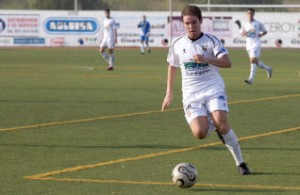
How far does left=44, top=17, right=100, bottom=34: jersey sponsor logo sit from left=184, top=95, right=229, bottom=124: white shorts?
45107 millimetres

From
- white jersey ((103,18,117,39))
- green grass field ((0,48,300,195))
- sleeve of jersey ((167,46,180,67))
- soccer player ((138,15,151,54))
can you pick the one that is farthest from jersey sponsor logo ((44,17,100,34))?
sleeve of jersey ((167,46,180,67))

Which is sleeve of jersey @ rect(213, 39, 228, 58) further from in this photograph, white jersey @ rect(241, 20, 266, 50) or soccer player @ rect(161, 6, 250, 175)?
white jersey @ rect(241, 20, 266, 50)

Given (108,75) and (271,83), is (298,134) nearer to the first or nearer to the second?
(271,83)

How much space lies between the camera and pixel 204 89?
11.6m

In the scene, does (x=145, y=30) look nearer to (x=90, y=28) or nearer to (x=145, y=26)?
(x=145, y=26)

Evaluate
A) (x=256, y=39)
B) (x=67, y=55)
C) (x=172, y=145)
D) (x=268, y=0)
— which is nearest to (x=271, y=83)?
(x=256, y=39)

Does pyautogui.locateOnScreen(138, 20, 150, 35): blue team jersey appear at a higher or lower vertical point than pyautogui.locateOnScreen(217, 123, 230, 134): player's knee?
lower

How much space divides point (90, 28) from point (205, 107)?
4542 cm

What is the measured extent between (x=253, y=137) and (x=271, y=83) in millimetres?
14022

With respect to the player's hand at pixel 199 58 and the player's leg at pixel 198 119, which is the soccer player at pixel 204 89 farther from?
the player's hand at pixel 199 58

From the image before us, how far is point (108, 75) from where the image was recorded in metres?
32.9

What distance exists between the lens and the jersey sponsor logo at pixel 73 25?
56.5 m

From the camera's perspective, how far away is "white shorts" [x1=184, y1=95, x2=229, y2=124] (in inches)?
452

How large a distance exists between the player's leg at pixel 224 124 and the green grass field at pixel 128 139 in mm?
A: 149
